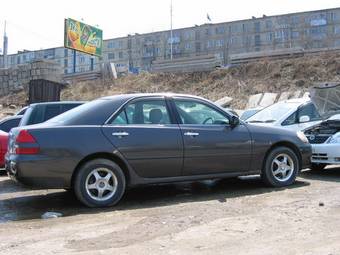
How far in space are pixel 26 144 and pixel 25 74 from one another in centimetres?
2942

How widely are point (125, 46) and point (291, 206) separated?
11507 cm

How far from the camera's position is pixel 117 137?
7242mm

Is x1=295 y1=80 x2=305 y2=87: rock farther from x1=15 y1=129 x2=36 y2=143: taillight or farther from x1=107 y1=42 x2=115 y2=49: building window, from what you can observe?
x1=107 y1=42 x2=115 y2=49: building window

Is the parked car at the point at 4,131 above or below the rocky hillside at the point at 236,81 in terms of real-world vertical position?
below

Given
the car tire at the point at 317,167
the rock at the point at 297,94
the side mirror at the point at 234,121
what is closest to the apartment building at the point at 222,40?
the rock at the point at 297,94

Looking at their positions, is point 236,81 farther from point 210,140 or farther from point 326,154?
point 210,140

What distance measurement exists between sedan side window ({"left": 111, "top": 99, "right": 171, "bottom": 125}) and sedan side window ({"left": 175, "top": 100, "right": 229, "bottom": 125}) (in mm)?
260

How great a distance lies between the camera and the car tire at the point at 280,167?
332 inches

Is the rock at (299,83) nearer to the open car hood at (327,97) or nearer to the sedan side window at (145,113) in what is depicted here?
the open car hood at (327,97)

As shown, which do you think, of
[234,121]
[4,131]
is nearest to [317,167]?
[234,121]

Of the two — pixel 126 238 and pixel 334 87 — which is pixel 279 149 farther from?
pixel 334 87

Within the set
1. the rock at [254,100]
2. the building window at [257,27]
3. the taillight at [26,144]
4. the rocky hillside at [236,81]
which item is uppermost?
the building window at [257,27]

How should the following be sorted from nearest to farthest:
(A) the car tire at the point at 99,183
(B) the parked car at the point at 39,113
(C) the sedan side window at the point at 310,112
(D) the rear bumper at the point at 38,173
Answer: (D) the rear bumper at the point at 38,173 < (A) the car tire at the point at 99,183 < (B) the parked car at the point at 39,113 < (C) the sedan side window at the point at 310,112

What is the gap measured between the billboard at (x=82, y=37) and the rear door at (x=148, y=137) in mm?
35032
